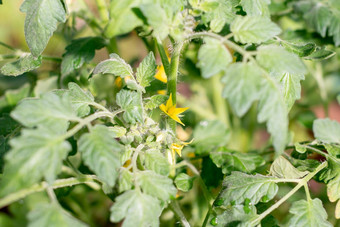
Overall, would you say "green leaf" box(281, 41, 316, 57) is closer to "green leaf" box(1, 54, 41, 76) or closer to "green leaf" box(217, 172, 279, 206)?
"green leaf" box(217, 172, 279, 206)

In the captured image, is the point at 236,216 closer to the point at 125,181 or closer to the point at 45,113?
the point at 125,181

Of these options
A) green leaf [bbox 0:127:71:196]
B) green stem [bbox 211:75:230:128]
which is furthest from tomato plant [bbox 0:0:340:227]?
green stem [bbox 211:75:230:128]

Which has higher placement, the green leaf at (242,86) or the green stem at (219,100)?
the green leaf at (242,86)

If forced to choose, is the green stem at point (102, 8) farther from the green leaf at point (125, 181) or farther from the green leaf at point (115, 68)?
the green leaf at point (125, 181)

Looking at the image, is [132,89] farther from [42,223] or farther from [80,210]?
[80,210]

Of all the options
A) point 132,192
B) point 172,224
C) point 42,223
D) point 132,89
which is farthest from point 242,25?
point 172,224

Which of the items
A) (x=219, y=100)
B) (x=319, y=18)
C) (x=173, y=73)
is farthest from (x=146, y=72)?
(x=219, y=100)

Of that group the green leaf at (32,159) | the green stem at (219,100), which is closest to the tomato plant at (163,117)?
the green leaf at (32,159)
